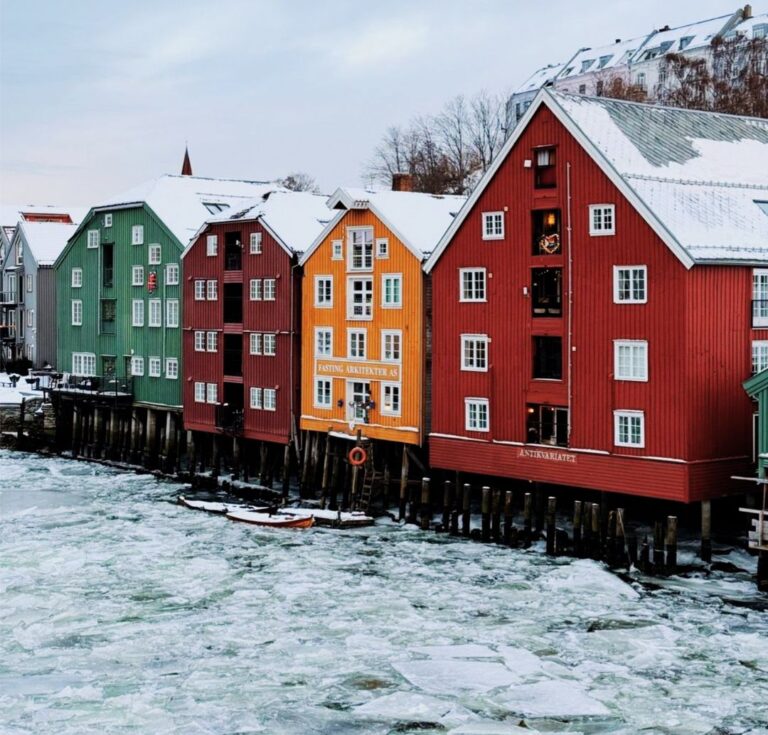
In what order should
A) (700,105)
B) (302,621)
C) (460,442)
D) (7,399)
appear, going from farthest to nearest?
(700,105) → (7,399) → (460,442) → (302,621)

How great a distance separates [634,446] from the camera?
115 feet

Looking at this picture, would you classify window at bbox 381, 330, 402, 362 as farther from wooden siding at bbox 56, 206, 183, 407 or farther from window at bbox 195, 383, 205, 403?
wooden siding at bbox 56, 206, 183, 407

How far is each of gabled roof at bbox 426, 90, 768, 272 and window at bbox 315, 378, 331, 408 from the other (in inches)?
293

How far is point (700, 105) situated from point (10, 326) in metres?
49.1

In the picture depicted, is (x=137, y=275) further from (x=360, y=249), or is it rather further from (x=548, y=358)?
(x=548, y=358)

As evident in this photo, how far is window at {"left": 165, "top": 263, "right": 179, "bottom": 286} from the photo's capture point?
182 ft

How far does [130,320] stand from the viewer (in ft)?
192

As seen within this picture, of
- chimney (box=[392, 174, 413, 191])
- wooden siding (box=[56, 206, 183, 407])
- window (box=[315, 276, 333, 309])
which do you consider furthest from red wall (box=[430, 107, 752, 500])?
wooden siding (box=[56, 206, 183, 407])

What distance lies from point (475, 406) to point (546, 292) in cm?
459

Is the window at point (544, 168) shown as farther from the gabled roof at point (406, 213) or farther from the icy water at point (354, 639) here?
the icy water at point (354, 639)

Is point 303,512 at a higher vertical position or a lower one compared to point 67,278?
lower

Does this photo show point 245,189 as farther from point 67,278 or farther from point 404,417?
point 404,417

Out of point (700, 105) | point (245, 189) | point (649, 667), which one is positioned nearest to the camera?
point (649, 667)

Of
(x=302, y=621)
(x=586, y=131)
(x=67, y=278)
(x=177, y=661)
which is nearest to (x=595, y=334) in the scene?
(x=586, y=131)
